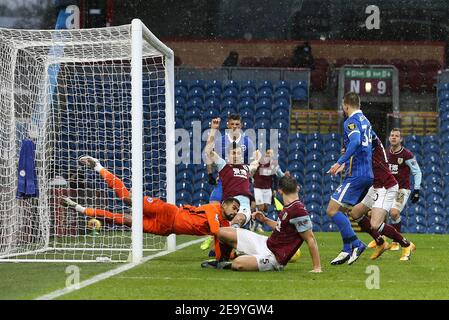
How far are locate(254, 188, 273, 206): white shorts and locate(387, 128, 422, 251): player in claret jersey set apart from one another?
5.64 m

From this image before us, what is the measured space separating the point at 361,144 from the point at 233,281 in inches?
131

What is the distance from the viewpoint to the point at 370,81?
2475cm

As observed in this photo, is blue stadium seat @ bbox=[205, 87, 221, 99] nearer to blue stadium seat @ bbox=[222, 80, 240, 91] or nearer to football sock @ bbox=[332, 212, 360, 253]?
blue stadium seat @ bbox=[222, 80, 240, 91]

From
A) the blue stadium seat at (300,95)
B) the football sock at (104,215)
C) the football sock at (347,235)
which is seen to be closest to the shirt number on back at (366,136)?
the football sock at (347,235)

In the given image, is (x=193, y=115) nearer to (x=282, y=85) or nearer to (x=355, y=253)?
(x=282, y=85)

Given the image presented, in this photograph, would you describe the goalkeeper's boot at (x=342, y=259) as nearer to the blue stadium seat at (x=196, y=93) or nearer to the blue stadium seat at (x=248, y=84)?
the blue stadium seat at (x=196, y=93)

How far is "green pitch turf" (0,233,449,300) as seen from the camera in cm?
785

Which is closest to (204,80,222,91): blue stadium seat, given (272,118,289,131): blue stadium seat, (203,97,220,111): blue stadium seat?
(203,97,220,111): blue stadium seat

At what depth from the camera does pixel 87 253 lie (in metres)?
12.9

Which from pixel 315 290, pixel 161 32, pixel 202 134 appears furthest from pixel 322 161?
pixel 315 290

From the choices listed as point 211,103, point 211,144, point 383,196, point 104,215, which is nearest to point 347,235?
point 383,196

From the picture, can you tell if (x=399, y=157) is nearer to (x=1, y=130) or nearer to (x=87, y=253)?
(x=87, y=253)

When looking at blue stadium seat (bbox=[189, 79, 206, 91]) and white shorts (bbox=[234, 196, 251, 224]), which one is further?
blue stadium seat (bbox=[189, 79, 206, 91])

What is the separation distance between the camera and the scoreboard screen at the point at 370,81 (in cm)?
2475
